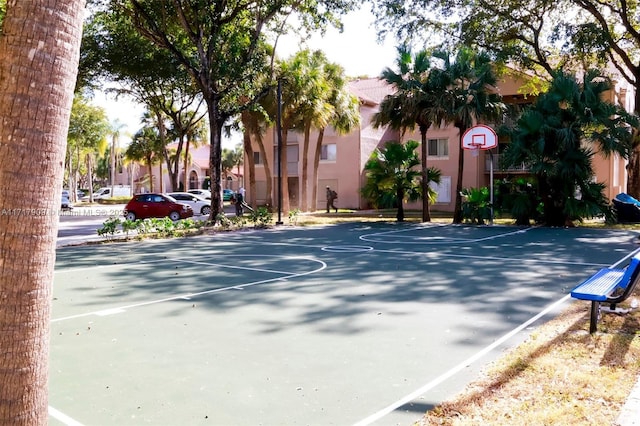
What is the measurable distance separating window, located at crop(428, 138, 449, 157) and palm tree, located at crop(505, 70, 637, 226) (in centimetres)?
1538

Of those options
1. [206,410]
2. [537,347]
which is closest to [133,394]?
[206,410]

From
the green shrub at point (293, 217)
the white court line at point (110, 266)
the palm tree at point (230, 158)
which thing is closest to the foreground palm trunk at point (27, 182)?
the white court line at point (110, 266)

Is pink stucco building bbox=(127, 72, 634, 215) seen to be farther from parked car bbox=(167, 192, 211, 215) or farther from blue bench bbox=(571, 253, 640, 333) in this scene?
blue bench bbox=(571, 253, 640, 333)

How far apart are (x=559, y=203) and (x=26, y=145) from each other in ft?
74.0

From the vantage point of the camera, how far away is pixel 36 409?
2.66 metres

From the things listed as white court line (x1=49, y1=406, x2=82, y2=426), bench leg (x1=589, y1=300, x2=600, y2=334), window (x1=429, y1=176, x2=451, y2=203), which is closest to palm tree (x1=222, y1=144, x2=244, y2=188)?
window (x1=429, y1=176, x2=451, y2=203)

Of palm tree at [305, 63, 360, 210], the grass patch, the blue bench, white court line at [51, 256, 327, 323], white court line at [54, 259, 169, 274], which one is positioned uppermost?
palm tree at [305, 63, 360, 210]

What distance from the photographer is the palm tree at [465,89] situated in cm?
2416

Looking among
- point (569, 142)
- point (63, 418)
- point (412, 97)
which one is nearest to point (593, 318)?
point (63, 418)

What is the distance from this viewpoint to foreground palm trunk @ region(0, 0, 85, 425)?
8.28ft

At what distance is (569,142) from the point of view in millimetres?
21797

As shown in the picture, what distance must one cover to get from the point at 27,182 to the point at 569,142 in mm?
22225

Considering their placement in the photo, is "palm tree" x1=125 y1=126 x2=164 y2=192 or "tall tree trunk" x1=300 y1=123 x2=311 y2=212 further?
"palm tree" x1=125 y1=126 x2=164 y2=192

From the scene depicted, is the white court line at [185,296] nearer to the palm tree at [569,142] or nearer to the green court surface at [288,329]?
the green court surface at [288,329]
